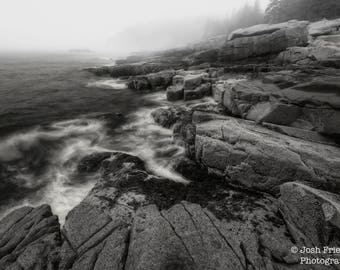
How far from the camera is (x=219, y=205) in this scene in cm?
645

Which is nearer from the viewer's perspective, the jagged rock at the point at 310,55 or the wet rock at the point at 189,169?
the wet rock at the point at 189,169

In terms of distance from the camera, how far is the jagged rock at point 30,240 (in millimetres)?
5074

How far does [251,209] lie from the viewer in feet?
20.5

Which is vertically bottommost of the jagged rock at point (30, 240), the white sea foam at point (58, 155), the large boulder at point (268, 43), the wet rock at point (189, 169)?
the white sea foam at point (58, 155)

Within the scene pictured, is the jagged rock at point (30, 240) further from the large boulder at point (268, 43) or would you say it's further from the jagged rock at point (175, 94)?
the large boulder at point (268, 43)

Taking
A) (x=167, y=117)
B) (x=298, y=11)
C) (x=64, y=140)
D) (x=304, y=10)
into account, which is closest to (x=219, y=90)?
(x=167, y=117)

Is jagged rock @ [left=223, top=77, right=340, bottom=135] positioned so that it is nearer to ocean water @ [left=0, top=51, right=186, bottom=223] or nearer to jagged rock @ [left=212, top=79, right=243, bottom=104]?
jagged rock @ [left=212, top=79, right=243, bottom=104]

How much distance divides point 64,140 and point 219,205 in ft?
35.1

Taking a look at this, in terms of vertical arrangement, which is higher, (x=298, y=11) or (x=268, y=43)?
(x=298, y=11)

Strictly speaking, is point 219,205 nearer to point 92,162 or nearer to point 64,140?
point 92,162

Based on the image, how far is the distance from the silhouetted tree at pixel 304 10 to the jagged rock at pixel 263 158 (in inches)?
2397

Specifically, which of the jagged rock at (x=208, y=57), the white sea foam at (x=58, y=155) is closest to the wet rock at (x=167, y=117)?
the white sea foam at (x=58, y=155)

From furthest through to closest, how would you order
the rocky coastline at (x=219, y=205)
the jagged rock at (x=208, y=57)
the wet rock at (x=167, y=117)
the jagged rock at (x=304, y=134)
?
the jagged rock at (x=208, y=57)
the wet rock at (x=167, y=117)
the jagged rock at (x=304, y=134)
the rocky coastline at (x=219, y=205)

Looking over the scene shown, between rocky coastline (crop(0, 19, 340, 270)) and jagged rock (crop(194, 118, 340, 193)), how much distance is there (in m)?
0.03
